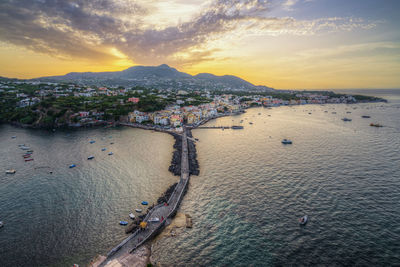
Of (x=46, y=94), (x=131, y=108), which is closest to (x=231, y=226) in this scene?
(x=131, y=108)

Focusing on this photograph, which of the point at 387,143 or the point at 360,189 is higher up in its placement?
the point at 387,143

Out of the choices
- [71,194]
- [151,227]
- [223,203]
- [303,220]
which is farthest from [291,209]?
[71,194]

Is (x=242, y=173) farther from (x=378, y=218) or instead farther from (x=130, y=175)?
(x=130, y=175)

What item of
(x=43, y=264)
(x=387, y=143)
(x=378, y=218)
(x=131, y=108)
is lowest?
(x=43, y=264)

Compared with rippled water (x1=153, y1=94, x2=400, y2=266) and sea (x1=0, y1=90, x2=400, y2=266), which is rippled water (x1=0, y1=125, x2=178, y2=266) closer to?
sea (x1=0, y1=90, x2=400, y2=266)

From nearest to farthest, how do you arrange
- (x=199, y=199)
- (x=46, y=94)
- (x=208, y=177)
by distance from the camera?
1. (x=199, y=199)
2. (x=208, y=177)
3. (x=46, y=94)

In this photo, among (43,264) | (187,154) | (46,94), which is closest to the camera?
(43,264)

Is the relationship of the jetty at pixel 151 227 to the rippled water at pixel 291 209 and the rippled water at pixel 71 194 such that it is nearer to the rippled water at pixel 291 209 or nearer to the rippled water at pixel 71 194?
the rippled water at pixel 291 209
